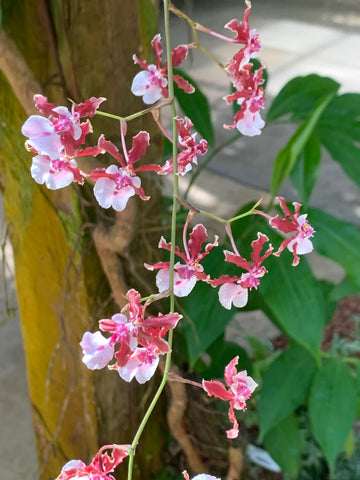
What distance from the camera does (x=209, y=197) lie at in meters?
2.68

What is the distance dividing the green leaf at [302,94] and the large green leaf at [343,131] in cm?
2

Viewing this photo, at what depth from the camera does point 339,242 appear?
1.00 m

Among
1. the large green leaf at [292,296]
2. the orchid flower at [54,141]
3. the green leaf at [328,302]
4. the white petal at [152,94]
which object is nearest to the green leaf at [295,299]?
the large green leaf at [292,296]

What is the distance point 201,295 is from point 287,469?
0.42 meters

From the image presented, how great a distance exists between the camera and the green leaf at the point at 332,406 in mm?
1080

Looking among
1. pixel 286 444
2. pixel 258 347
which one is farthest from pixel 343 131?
pixel 258 347

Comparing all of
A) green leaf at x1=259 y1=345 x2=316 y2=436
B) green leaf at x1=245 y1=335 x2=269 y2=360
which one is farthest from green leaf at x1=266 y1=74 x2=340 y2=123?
green leaf at x1=245 y1=335 x2=269 y2=360

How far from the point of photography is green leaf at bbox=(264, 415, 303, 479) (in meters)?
1.20

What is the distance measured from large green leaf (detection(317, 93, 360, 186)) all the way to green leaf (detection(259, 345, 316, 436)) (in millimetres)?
338

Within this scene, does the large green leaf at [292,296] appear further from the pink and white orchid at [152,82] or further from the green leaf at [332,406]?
the pink and white orchid at [152,82]

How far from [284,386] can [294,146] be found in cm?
48

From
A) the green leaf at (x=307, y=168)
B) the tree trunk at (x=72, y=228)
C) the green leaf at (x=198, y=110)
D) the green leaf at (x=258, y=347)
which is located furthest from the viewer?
the green leaf at (x=258, y=347)

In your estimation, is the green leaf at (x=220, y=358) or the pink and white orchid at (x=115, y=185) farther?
the green leaf at (x=220, y=358)

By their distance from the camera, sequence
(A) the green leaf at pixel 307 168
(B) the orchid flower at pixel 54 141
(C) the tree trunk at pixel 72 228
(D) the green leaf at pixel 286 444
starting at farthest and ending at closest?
(D) the green leaf at pixel 286 444
(A) the green leaf at pixel 307 168
(C) the tree trunk at pixel 72 228
(B) the orchid flower at pixel 54 141
